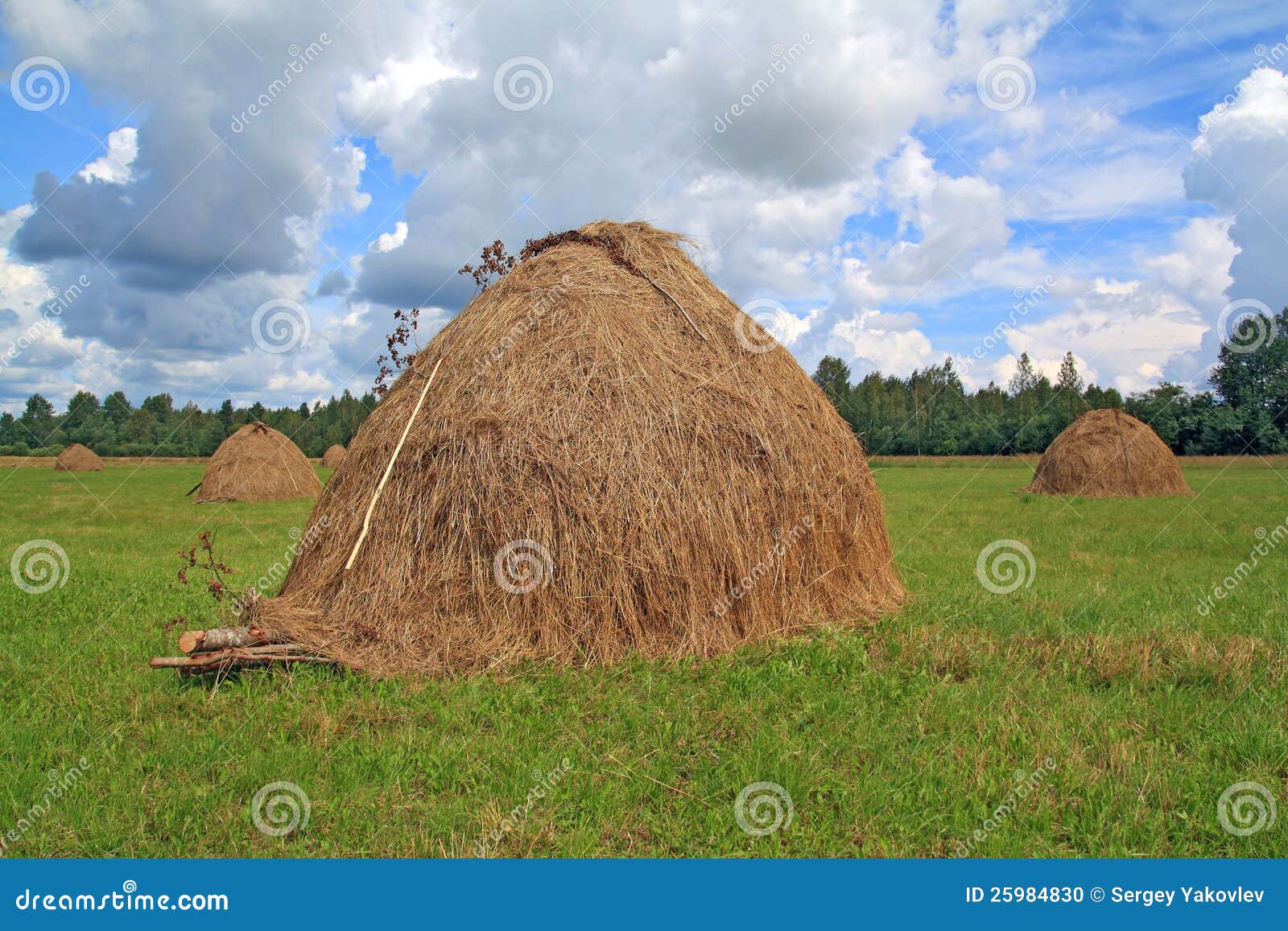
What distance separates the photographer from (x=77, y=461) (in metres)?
50.8

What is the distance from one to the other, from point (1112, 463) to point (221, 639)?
26758 mm

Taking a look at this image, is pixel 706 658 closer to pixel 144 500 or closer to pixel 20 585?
pixel 20 585

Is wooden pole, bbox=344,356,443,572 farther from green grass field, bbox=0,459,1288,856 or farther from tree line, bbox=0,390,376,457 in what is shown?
tree line, bbox=0,390,376,457

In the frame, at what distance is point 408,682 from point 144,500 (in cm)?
2547

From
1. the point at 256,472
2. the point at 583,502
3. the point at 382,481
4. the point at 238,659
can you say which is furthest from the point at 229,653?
the point at 256,472

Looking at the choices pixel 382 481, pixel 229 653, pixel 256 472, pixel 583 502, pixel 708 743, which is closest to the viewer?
pixel 708 743

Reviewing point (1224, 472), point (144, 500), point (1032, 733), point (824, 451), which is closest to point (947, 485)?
→ point (1224, 472)

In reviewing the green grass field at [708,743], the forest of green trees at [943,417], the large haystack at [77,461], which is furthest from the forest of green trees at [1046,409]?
the large haystack at [77,461]

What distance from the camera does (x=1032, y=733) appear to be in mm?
5488

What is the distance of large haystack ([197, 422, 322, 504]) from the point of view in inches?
1088

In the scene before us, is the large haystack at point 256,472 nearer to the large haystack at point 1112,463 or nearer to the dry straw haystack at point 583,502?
the dry straw haystack at point 583,502

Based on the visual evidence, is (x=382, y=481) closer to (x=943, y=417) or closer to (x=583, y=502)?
(x=583, y=502)

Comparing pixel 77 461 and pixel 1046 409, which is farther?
pixel 1046 409

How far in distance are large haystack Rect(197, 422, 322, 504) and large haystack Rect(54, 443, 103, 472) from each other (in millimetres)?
29285
